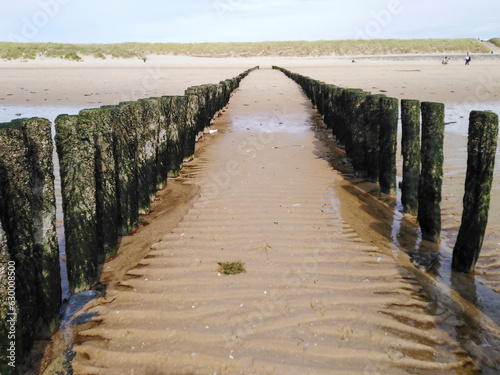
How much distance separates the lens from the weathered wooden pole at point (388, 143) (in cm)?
645

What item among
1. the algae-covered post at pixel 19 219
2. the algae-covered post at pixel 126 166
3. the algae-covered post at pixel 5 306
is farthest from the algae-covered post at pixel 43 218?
the algae-covered post at pixel 126 166

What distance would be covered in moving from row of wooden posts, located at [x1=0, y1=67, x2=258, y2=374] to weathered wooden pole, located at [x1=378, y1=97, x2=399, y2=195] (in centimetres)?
371

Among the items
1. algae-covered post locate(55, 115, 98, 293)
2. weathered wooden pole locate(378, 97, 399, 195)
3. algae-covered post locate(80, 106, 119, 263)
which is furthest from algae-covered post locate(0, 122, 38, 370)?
weathered wooden pole locate(378, 97, 399, 195)

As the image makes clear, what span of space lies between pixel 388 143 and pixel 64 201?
4.86 metres

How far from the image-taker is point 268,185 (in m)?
6.73

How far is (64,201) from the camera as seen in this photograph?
3758 millimetres

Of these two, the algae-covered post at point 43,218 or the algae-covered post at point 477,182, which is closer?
the algae-covered post at point 43,218

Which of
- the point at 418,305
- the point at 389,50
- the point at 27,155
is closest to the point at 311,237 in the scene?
the point at 418,305

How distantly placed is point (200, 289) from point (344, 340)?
4.56 ft

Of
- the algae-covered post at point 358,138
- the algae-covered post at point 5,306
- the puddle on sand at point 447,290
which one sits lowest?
the puddle on sand at point 447,290

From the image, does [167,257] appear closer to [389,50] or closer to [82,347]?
[82,347]

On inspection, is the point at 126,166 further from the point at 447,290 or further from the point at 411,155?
the point at 411,155

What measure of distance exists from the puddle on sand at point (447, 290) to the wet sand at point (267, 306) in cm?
12

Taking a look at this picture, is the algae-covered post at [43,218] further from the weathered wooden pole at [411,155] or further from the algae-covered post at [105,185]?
the weathered wooden pole at [411,155]
